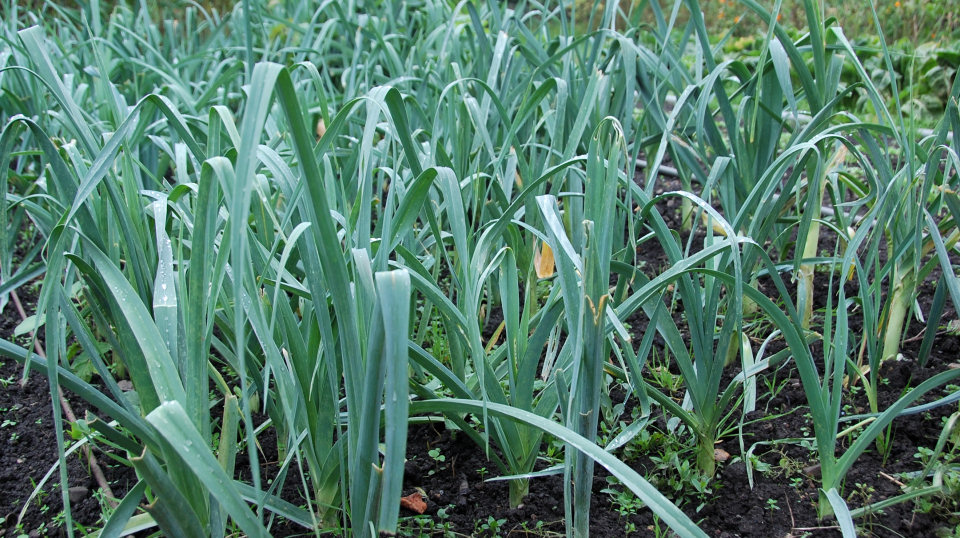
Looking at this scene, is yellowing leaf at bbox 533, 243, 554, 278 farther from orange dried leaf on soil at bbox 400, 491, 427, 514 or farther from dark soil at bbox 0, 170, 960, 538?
orange dried leaf on soil at bbox 400, 491, 427, 514

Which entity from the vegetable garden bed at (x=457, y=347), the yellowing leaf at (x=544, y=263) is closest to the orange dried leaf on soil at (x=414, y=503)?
the vegetable garden bed at (x=457, y=347)


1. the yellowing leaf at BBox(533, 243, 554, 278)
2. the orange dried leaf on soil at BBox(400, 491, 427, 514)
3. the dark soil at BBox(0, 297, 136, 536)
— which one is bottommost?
the dark soil at BBox(0, 297, 136, 536)

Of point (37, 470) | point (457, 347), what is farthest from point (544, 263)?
point (37, 470)

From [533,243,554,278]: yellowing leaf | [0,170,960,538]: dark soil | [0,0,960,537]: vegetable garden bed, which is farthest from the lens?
[533,243,554,278]: yellowing leaf

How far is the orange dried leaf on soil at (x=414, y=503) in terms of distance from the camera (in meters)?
1.29

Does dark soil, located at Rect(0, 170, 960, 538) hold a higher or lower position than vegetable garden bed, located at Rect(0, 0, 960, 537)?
lower

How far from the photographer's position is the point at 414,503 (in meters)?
1.30

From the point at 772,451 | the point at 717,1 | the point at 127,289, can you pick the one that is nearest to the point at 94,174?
the point at 127,289

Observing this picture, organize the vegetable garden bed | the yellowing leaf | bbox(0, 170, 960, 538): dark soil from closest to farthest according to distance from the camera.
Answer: the vegetable garden bed → bbox(0, 170, 960, 538): dark soil → the yellowing leaf

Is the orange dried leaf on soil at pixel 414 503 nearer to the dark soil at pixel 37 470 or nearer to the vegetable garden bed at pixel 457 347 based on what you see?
the vegetable garden bed at pixel 457 347

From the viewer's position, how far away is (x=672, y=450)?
1.39 m

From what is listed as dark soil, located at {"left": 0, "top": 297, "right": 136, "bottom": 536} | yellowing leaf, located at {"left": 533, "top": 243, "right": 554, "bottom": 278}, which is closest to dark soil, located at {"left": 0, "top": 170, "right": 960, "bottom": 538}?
dark soil, located at {"left": 0, "top": 297, "right": 136, "bottom": 536}

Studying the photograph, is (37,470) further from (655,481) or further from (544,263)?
(544,263)

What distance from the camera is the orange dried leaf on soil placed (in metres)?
1.29
